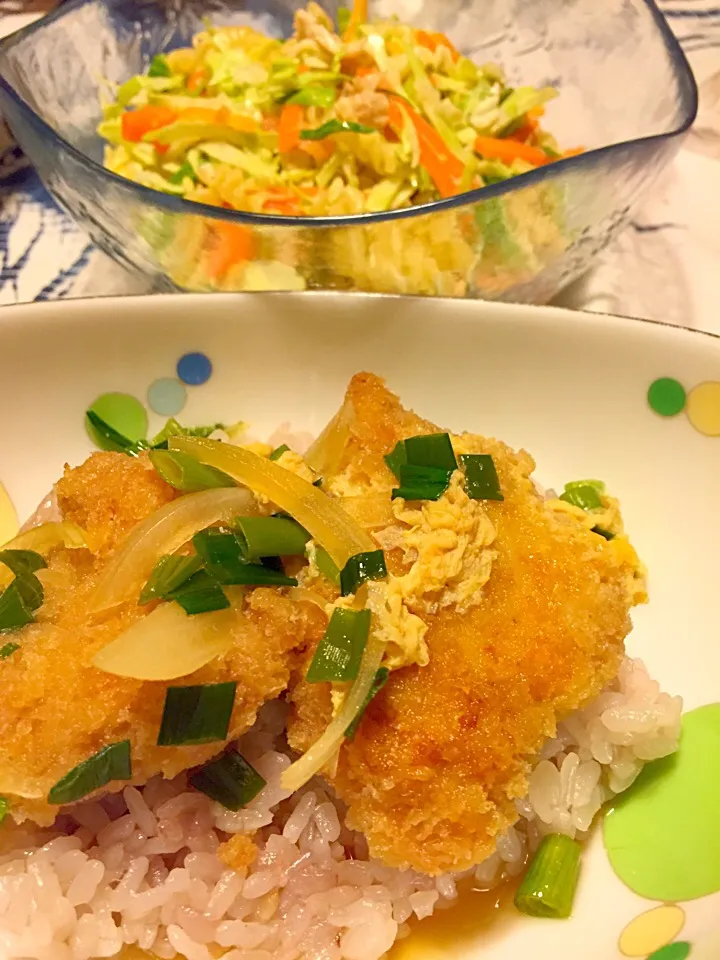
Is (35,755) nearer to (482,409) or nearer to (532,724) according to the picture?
(532,724)

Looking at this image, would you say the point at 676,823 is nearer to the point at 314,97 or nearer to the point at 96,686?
the point at 96,686

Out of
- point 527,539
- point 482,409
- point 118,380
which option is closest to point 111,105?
point 118,380

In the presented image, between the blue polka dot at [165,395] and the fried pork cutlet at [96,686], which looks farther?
→ the blue polka dot at [165,395]

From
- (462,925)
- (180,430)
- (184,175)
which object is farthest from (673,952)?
(184,175)

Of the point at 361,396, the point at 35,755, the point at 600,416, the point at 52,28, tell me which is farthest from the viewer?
the point at 52,28

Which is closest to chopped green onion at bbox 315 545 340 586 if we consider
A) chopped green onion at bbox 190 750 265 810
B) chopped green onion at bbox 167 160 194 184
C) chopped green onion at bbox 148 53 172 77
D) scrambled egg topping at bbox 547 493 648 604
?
chopped green onion at bbox 190 750 265 810

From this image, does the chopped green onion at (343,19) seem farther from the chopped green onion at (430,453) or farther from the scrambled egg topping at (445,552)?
the scrambled egg topping at (445,552)

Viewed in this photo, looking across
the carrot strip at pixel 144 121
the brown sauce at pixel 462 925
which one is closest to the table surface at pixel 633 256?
the carrot strip at pixel 144 121
